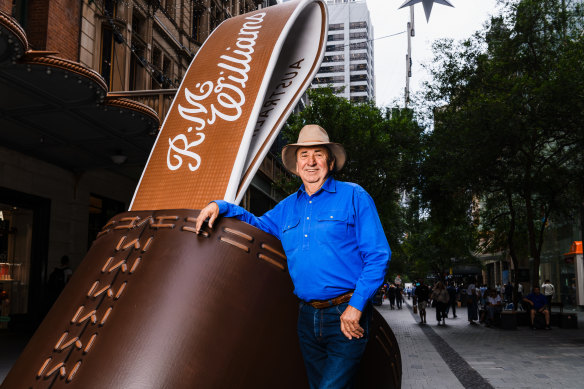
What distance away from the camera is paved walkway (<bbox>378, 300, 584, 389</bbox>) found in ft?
23.8

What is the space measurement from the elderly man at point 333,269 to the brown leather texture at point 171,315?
9 cm

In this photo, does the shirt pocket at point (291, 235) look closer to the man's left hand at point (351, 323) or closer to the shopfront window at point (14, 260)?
the man's left hand at point (351, 323)

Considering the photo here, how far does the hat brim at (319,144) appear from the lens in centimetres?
246

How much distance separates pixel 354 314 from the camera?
2.05m

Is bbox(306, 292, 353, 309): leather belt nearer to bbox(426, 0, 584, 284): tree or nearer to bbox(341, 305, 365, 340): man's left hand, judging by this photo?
bbox(341, 305, 365, 340): man's left hand

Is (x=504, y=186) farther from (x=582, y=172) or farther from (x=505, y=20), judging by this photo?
(x=505, y=20)

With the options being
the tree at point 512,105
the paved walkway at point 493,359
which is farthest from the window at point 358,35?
the paved walkway at point 493,359

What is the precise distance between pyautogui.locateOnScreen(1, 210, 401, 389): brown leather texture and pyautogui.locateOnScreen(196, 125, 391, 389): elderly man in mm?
88

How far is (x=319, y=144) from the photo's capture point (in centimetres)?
244

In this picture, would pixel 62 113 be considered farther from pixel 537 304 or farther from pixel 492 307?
pixel 492 307

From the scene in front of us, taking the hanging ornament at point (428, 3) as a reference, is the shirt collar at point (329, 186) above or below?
below

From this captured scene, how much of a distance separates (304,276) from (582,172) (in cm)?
1485

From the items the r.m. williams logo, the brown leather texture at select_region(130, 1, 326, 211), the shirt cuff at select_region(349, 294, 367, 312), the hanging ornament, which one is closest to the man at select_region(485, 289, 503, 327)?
the hanging ornament

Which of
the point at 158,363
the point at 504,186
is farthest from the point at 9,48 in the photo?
the point at 504,186
